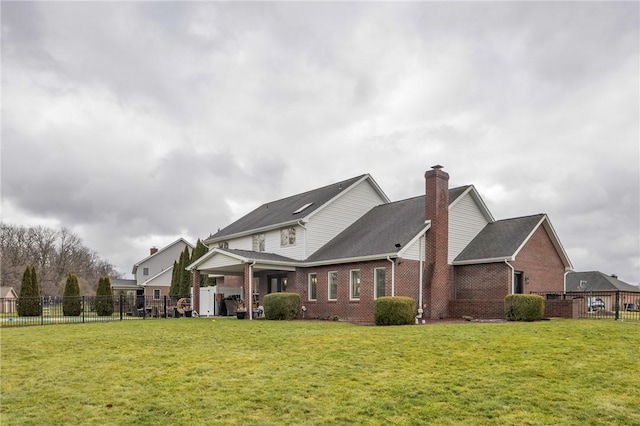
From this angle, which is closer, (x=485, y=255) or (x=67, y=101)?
(x=67, y=101)

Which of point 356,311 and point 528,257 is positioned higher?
point 528,257

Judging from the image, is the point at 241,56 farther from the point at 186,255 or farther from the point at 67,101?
the point at 186,255

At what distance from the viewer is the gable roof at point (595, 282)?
168 feet

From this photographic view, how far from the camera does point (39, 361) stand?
37.0 feet

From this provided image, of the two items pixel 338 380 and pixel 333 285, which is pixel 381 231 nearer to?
pixel 333 285

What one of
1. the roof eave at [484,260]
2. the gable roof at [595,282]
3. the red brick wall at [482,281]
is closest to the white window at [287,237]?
the roof eave at [484,260]

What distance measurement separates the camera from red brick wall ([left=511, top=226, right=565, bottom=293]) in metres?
23.1

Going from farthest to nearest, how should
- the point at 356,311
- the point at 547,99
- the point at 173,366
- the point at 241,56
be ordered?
the point at 356,311 → the point at 547,99 → the point at 241,56 → the point at 173,366

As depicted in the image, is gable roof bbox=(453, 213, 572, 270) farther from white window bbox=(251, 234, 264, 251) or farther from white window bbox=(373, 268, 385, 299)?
white window bbox=(251, 234, 264, 251)

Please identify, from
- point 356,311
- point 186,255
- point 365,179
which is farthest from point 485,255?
point 186,255

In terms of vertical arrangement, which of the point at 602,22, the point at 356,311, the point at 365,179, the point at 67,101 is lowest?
the point at 356,311

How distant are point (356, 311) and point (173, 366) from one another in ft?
45.5

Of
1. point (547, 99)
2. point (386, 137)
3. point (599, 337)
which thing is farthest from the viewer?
point (386, 137)

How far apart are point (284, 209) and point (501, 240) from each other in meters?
13.9
